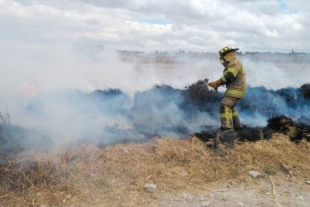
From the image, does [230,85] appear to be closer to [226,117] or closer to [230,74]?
[230,74]

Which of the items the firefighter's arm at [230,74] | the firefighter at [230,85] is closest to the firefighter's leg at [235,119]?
the firefighter at [230,85]

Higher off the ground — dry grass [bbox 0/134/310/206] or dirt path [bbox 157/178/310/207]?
dry grass [bbox 0/134/310/206]

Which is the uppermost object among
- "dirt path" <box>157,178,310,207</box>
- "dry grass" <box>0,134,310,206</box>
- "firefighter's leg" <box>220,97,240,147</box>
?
"firefighter's leg" <box>220,97,240,147</box>

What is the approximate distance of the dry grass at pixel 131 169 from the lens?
4.45 m

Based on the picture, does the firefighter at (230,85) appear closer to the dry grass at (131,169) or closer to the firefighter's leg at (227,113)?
the firefighter's leg at (227,113)

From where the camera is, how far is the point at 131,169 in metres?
5.22

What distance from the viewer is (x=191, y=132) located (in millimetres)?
7301

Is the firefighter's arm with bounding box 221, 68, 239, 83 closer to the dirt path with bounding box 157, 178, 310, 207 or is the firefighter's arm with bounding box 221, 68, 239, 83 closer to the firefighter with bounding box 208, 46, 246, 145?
the firefighter with bounding box 208, 46, 246, 145

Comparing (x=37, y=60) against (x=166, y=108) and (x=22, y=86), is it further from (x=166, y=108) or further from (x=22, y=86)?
(x=166, y=108)

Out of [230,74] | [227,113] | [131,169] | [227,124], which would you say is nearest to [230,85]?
[230,74]

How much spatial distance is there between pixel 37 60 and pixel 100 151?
6603 millimetres

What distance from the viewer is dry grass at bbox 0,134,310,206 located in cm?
445

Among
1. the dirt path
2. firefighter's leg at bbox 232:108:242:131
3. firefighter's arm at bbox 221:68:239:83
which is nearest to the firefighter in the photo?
firefighter's arm at bbox 221:68:239:83

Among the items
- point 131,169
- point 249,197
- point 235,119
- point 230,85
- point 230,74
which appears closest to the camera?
point 249,197
